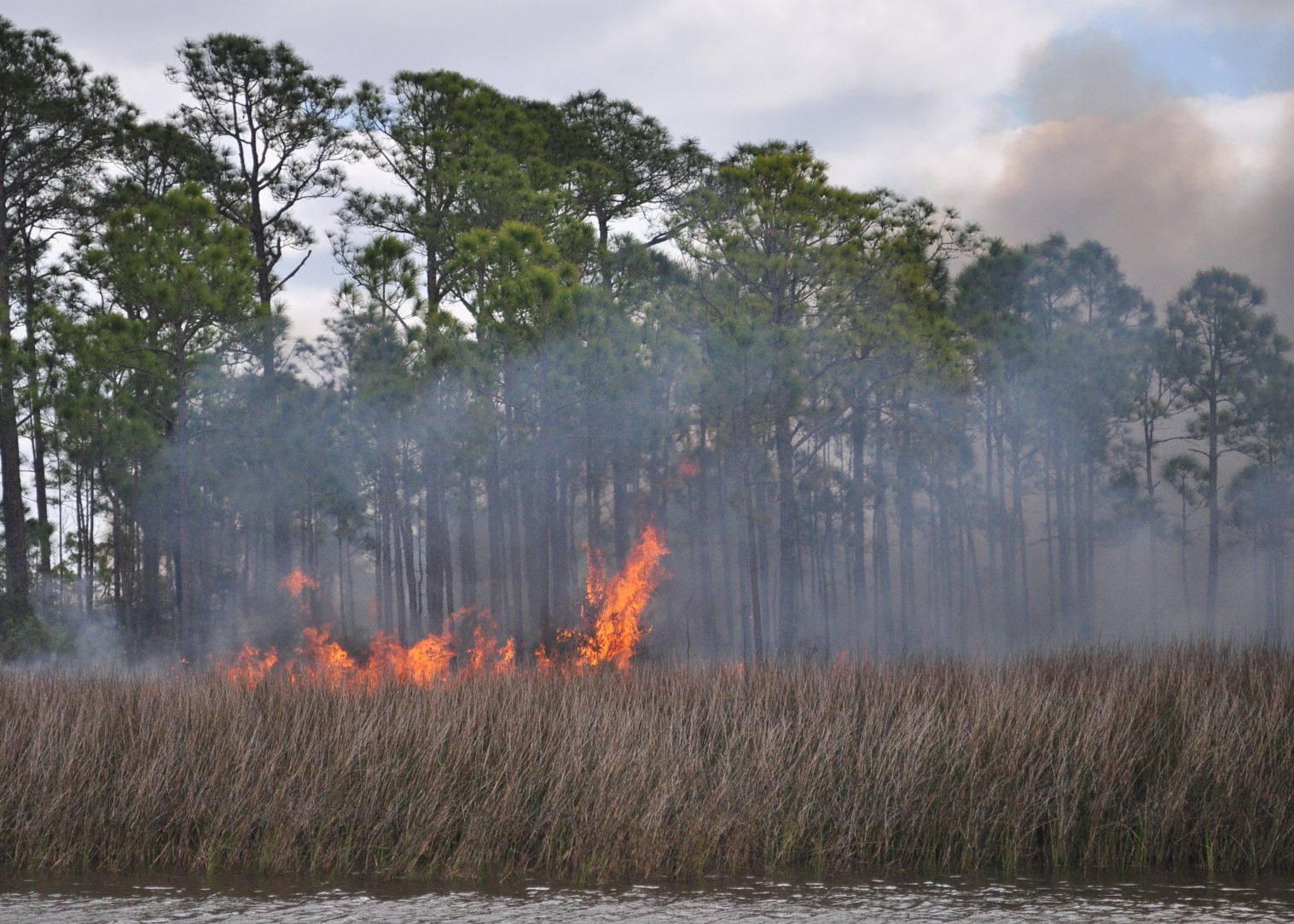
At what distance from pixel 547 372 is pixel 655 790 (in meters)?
14.2

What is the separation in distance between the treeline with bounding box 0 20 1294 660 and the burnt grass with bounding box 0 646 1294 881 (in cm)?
1004

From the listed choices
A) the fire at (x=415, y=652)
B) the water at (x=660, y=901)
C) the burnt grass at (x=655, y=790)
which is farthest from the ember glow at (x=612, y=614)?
the water at (x=660, y=901)

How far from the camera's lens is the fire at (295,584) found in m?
27.6

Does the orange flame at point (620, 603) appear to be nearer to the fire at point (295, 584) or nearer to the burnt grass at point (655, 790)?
the fire at point (295, 584)

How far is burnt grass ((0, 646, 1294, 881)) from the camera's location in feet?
25.3

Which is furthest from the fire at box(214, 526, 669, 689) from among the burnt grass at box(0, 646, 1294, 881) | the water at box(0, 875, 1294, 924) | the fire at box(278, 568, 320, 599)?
the water at box(0, 875, 1294, 924)

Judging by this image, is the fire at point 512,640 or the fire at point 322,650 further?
the fire at point 322,650

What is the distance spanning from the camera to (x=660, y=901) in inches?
268

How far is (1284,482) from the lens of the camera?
32.2m

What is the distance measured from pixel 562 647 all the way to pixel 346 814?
41.9ft

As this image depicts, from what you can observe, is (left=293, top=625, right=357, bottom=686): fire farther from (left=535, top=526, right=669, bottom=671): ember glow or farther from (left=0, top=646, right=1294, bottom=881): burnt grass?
(left=0, top=646, right=1294, bottom=881): burnt grass

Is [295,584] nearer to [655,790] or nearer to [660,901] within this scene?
[655,790]

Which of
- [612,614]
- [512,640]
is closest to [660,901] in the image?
[612,614]

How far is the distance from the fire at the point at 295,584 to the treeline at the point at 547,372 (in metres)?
0.24
